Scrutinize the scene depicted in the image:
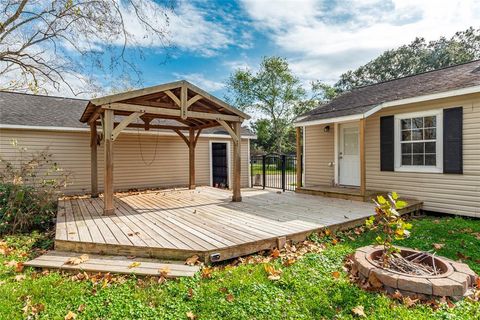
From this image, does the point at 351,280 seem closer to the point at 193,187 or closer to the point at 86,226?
the point at 86,226

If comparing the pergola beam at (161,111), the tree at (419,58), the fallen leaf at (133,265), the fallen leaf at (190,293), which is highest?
the tree at (419,58)

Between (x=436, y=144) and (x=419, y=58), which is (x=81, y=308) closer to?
(x=436, y=144)

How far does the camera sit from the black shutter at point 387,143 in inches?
266

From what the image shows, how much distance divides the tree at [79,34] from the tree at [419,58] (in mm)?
30442

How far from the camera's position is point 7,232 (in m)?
4.70

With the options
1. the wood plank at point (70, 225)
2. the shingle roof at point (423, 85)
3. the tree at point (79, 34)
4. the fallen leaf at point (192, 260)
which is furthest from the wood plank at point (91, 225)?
the shingle roof at point (423, 85)

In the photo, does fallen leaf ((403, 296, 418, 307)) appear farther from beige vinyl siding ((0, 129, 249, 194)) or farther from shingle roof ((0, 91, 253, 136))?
shingle roof ((0, 91, 253, 136))

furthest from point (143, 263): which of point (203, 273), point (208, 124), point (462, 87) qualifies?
point (462, 87)

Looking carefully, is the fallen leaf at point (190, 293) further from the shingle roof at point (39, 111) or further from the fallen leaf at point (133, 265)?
the shingle roof at point (39, 111)

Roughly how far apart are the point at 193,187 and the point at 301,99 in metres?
22.9

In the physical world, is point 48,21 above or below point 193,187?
above

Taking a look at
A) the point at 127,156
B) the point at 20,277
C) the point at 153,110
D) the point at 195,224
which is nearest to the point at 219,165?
the point at 127,156

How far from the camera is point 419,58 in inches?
1159

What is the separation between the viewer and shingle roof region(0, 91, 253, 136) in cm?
798
